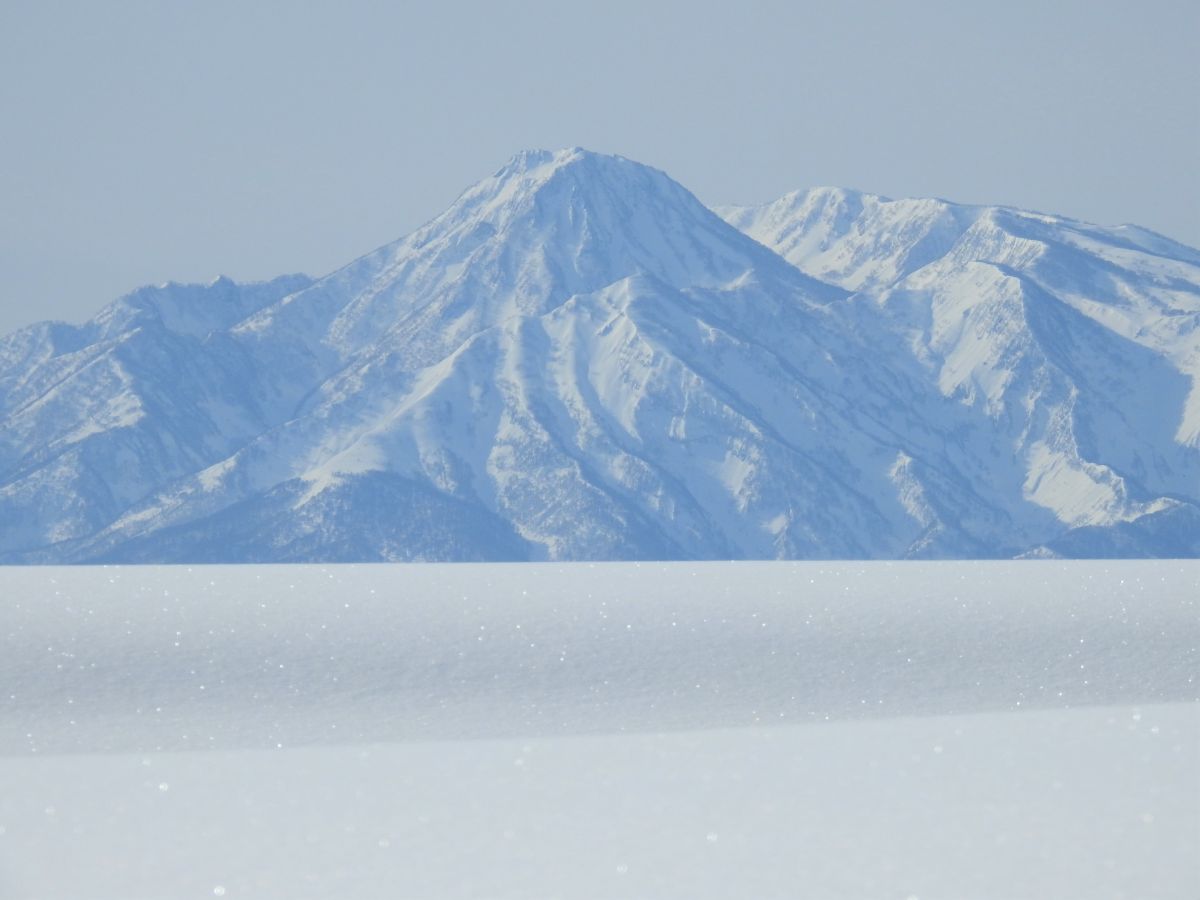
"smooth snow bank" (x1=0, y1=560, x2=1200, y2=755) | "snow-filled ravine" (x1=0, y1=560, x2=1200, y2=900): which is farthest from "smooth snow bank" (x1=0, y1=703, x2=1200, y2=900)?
"smooth snow bank" (x1=0, y1=560, x2=1200, y2=755)

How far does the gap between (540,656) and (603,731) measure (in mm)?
1670

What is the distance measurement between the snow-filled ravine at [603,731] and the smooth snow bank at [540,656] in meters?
0.05

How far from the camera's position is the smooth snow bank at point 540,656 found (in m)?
20.6

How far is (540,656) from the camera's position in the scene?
21672mm

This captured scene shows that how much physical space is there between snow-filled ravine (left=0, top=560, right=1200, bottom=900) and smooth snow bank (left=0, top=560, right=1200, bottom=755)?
0.17 ft

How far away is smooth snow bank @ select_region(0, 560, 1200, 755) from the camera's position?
20.6 metres

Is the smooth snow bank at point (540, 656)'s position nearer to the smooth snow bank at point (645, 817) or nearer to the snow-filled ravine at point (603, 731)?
the snow-filled ravine at point (603, 731)

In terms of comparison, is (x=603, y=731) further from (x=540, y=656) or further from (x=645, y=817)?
(x=645, y=817)

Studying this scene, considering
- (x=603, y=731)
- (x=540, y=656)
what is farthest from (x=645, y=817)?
(x=540, y=656)

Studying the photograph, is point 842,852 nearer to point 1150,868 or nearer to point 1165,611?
point 1150,868

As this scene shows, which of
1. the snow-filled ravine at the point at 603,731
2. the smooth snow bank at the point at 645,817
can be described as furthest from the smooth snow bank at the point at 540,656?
the smooth snow bank at the point at 645,817

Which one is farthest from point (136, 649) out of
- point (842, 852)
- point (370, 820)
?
point (842, 852)

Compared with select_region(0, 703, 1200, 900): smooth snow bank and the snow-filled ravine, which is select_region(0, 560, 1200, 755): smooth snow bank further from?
select_region(0, 703, 1200, 900): smooth snow bank

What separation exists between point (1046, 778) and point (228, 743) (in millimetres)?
9568
